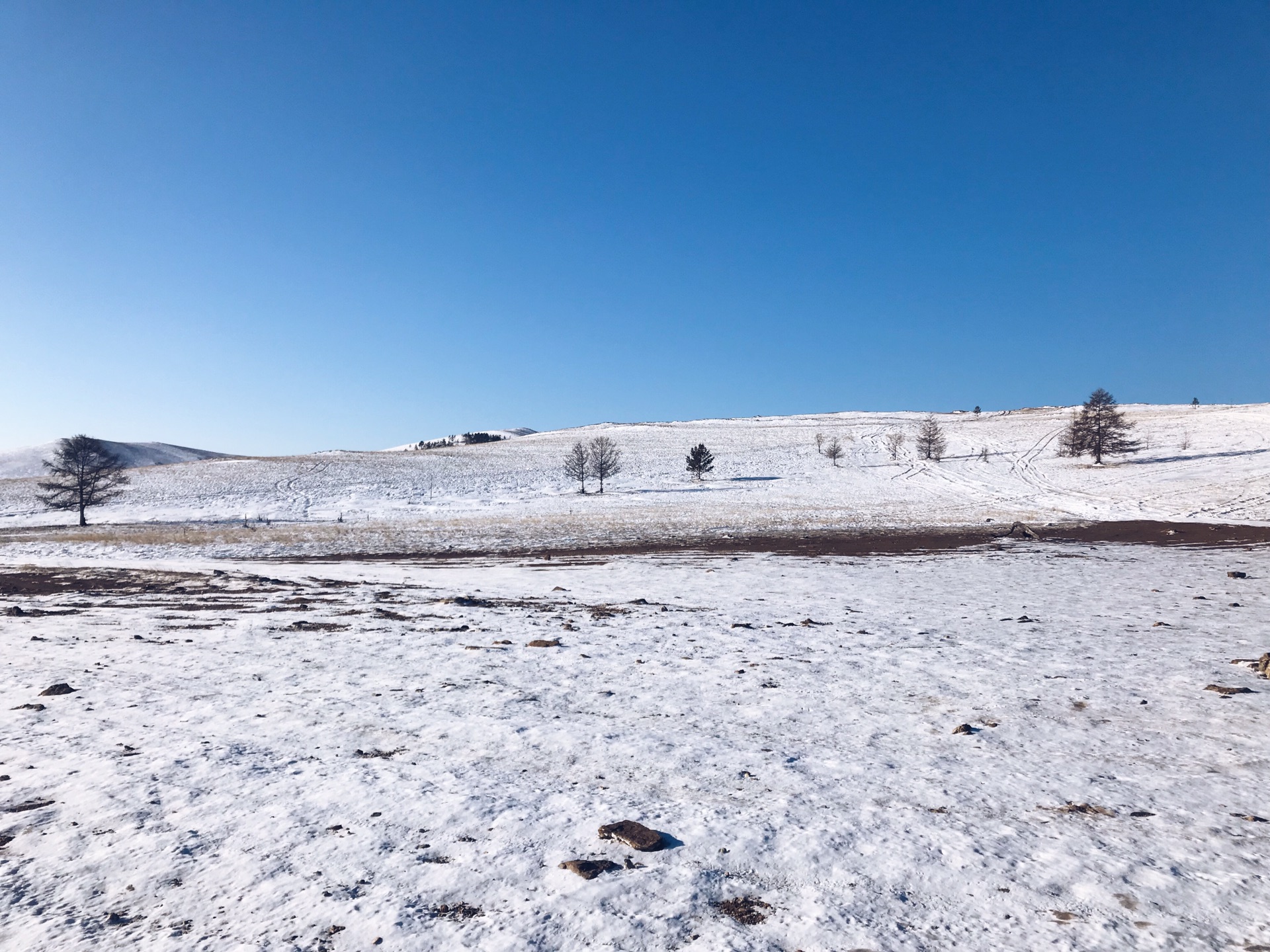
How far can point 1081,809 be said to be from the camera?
4.45m

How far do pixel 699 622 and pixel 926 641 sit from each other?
355 cm

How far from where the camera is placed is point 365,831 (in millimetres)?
4211

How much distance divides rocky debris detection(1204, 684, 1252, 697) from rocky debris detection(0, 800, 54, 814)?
10.3 meters

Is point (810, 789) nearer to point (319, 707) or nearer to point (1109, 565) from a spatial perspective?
point (319, 707)

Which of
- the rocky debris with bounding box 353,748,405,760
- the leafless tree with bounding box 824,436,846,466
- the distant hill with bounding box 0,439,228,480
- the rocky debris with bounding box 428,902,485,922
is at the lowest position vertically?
the rocky debris with bounding box 428,902,485,922

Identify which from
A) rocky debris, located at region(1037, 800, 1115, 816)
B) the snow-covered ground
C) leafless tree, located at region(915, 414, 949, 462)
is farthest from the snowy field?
leafless tree, located at region(915, 414, 949, 462)

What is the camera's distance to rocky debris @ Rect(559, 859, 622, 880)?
12.3 ft

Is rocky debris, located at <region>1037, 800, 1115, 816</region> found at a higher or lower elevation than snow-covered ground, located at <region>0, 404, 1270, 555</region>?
lower

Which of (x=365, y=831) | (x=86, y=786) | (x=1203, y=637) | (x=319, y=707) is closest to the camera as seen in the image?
(x=365, y=831)

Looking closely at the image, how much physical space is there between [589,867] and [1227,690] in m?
6.98

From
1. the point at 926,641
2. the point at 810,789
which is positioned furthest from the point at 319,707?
the point at 926,641

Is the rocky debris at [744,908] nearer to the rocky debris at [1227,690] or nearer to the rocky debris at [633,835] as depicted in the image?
the rocky debris at [633,835]

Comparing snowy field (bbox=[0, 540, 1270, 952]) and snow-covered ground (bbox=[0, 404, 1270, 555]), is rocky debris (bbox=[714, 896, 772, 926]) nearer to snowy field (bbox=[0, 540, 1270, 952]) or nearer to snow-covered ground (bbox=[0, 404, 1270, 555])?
snowy field (bbox=[0, 540, 1270, 952])

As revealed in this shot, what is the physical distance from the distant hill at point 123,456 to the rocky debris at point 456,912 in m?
104
